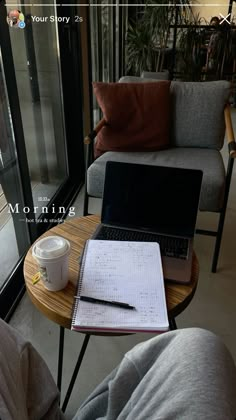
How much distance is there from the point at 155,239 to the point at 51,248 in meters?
0.37

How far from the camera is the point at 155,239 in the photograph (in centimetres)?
105

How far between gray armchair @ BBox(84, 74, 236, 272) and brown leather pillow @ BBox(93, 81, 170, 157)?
53 mm

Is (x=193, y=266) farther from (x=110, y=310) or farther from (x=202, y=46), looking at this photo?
(x=202, y=46)

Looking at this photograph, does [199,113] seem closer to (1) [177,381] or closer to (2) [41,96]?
(2) [41,96]

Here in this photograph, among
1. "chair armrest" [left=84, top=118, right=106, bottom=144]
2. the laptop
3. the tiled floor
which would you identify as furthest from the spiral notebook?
"chair armrest" [left=84, top=118, right=106, bottom=144]

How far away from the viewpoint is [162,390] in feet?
1.42

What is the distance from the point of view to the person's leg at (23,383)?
553 millimetres

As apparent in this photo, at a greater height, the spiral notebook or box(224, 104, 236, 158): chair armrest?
box(224, 104, 236, 158): chair armrest

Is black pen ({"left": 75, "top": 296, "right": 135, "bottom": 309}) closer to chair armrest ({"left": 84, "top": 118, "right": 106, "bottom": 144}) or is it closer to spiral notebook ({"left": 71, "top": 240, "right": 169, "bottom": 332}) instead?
spiral notebook ({"left": 71, "top": 240, "right": 169, "bottom": 332})

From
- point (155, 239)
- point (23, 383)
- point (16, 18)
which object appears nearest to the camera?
point (23, 383)

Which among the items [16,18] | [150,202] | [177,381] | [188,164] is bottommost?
[188,164]

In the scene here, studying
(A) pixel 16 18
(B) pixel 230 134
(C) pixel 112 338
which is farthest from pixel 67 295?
(A) pixel 16 18

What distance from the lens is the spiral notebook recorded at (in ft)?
2.49

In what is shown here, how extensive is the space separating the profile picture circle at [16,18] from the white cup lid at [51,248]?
109 cm
